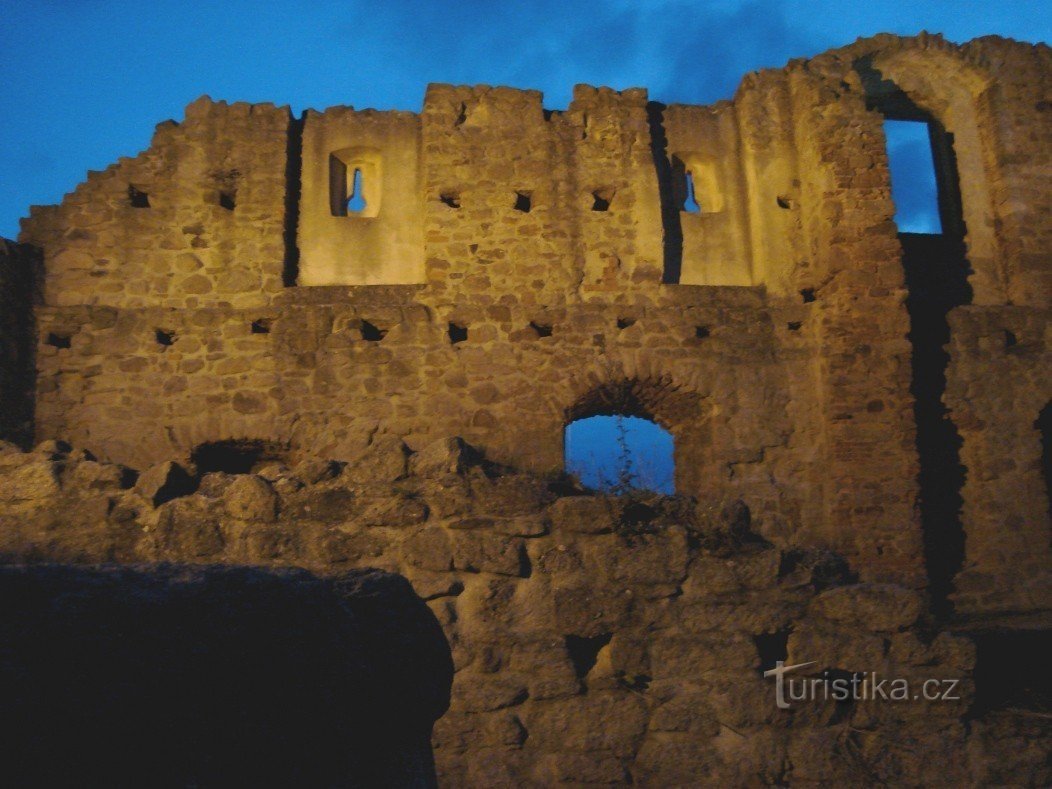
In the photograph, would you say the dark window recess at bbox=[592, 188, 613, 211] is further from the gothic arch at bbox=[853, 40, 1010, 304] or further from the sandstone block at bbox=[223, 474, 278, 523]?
the sandstone block at bbox=[223, 474, 278, 523]

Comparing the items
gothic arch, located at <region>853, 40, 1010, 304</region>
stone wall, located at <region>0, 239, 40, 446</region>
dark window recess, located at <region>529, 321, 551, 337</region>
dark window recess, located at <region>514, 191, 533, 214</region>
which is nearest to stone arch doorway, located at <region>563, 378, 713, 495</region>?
dark window recess, located at <region>529, 321, 551, 337</region>

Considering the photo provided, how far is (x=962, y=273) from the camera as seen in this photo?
10.0m

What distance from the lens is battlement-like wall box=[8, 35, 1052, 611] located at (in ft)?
28.7

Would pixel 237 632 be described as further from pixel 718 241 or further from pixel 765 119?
pixel 765 119

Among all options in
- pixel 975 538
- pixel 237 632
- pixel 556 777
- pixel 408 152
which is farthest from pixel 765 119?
pixel 237 632

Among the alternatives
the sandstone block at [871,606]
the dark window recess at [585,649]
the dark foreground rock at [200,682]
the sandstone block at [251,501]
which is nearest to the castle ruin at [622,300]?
the sandstone block at [251,501]

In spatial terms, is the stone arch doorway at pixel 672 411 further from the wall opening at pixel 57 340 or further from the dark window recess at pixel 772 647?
the wall opening at pixel 57 340

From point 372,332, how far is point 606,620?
613 cm

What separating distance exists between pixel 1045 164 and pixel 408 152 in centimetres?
793

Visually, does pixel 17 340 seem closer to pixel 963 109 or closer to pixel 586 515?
pixel 586 515

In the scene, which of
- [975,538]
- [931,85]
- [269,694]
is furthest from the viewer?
[931,85]

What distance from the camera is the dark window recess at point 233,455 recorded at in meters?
8.80

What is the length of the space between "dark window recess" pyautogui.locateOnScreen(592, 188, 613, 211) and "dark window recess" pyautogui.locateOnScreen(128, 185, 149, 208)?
5227 millimetres

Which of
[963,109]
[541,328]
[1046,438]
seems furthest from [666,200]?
[1046,438]
